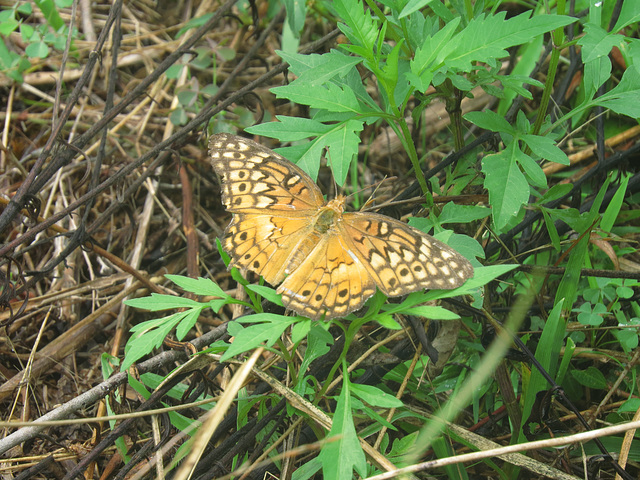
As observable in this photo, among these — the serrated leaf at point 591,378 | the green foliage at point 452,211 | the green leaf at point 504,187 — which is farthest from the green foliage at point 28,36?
the serrated leaf at point 591,378

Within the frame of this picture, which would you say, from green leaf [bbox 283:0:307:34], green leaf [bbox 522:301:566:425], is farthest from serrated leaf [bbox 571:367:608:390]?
green leaf [bbox 283:0:307:34]

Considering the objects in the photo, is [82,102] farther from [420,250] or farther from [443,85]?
[420,250]

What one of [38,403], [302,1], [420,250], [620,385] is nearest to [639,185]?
[620,385]

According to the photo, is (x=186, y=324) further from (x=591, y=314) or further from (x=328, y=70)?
(x=591, y=314)

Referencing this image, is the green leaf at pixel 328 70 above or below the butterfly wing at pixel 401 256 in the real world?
above

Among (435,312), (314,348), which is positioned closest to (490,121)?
(435,312)

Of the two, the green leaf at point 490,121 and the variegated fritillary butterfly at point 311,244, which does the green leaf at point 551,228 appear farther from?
the variegated fritillary butterfly at point 311,244
